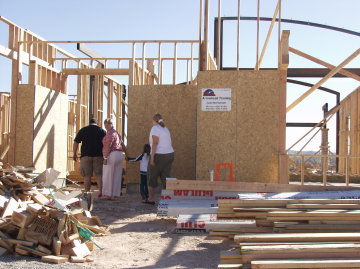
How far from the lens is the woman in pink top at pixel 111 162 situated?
29.9 ft

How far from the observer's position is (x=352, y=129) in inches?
695

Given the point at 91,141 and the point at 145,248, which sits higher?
the point at 91,141

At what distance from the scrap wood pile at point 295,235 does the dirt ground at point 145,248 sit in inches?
13.1

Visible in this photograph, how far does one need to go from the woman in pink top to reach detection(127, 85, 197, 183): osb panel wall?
1328 millimetres

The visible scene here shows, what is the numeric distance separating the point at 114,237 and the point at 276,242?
7.87ft

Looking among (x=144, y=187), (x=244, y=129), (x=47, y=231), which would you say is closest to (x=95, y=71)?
(x=144, y=187)

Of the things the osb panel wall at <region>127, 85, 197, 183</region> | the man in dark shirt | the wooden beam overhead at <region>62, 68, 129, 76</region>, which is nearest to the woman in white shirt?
the man in dark shirt

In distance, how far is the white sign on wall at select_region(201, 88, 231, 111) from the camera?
939 centimetres

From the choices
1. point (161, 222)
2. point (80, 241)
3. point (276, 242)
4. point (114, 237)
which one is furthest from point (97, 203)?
point (276, 242)

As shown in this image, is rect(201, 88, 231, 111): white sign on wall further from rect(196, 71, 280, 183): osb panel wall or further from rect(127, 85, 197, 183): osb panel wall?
rect(127, 85, 197, 183): osb panel wall

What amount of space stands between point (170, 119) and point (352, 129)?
9.87 metres

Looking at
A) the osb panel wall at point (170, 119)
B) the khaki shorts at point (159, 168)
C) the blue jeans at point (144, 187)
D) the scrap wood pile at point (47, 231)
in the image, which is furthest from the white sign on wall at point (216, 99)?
the scrap wood pile at point (47, 231)

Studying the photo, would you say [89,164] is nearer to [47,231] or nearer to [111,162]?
[111,162]

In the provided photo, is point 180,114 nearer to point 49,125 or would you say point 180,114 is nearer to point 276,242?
point 49,125
